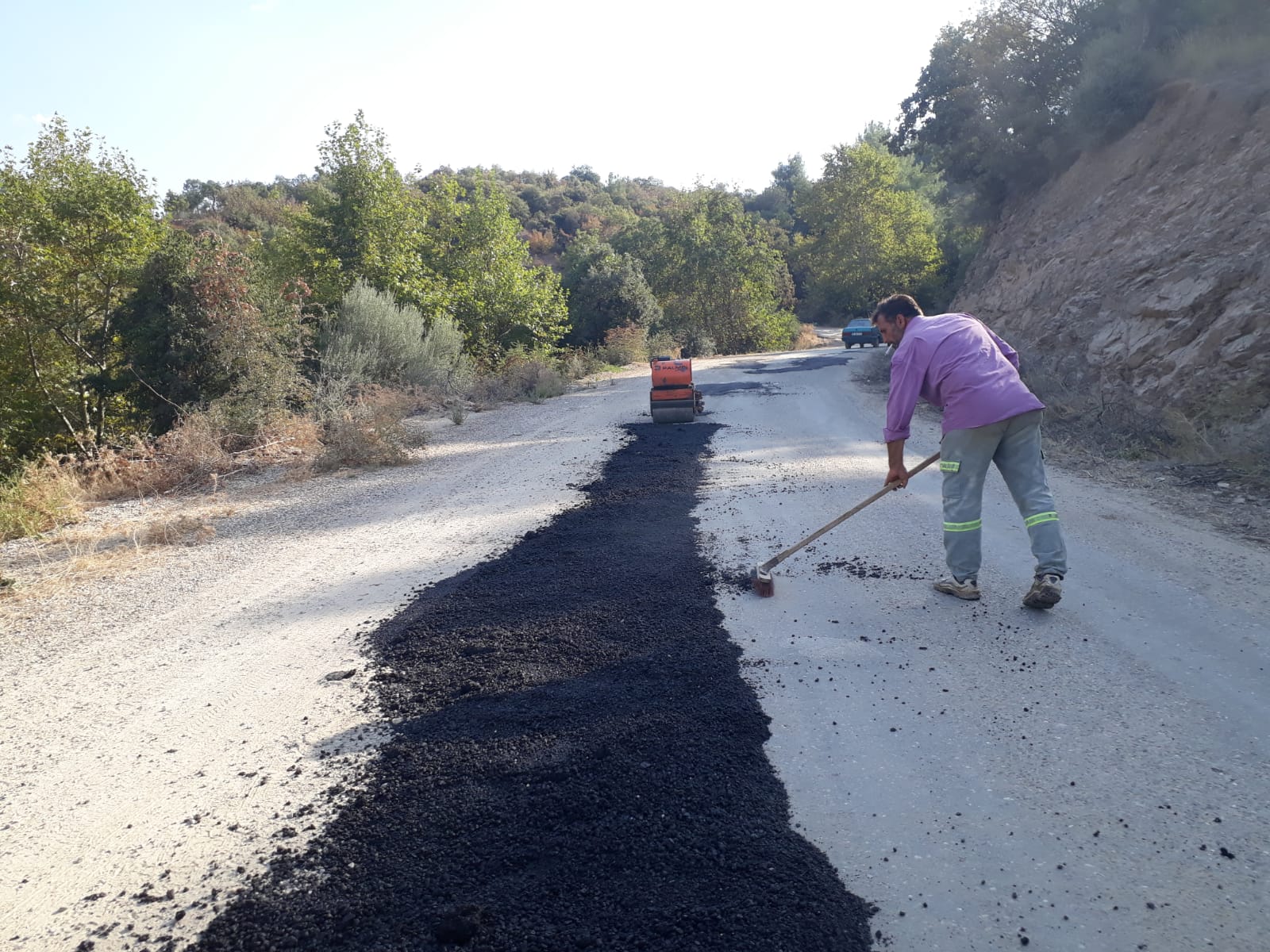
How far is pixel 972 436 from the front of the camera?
4.59 m

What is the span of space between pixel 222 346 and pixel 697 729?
34.8 ft

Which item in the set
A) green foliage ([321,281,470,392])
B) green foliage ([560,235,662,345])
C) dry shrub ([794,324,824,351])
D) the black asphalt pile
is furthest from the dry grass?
dry shrub ([794,324,824,351])

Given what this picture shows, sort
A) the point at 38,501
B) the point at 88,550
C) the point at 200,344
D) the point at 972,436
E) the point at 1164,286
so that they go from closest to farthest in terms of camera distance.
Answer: the point at 972,436 → the point at 88,550 → the point at 38,501 → the point at 1164,286 → the point at 200,344

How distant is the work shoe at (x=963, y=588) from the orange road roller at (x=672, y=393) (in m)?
7.79

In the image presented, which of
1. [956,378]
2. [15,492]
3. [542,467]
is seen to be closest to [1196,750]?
[956,378]

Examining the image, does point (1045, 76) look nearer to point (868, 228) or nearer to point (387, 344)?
point (387, 344)

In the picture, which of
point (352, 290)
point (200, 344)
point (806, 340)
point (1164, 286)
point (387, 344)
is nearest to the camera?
point (1164, 286)

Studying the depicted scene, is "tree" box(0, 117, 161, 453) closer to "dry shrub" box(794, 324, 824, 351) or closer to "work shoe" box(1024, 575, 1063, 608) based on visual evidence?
"work shoe" box(1024, 575, 1063, 608)

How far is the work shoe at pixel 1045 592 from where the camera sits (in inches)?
173

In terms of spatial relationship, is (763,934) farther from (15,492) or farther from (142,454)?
(142,454)

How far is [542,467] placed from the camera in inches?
381

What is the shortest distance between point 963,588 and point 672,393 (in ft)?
26.2

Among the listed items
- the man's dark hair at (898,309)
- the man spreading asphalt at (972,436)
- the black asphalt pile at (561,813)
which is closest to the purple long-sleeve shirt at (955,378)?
the man spreading asphalt at (972,436)

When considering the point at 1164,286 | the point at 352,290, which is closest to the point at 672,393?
the point at 1164,286
